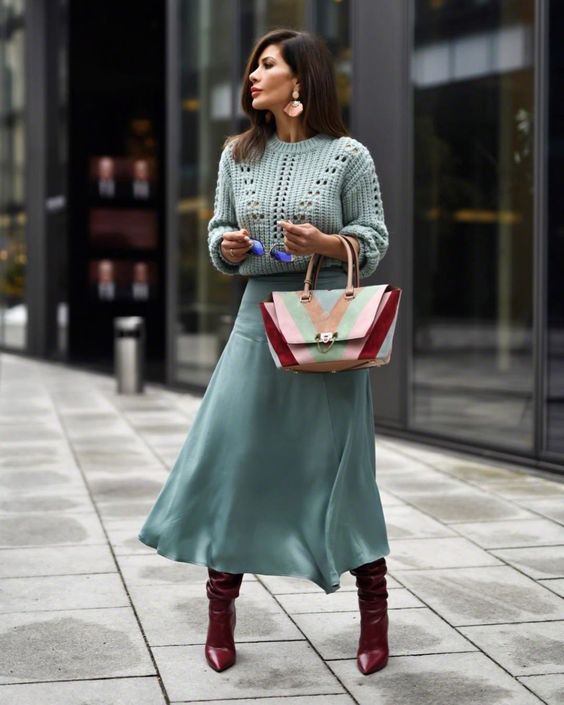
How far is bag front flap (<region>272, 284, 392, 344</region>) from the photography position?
355cm

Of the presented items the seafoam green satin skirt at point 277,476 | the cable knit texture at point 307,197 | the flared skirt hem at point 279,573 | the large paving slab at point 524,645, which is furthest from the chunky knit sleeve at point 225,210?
the large paving slab at point 524,645

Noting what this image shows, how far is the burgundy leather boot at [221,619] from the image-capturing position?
12.5 ft

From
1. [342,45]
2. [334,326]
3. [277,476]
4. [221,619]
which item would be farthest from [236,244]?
[342,45]

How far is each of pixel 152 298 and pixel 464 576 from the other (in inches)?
495

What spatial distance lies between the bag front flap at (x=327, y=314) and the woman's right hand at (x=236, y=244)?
172mm

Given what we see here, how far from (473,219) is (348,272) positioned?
5.56 metres

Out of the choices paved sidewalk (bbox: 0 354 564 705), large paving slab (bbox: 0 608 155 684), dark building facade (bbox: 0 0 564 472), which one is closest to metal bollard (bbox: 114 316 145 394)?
dark building facade (bbox: 0 0 564 472)

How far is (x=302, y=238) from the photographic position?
3486 millimetres

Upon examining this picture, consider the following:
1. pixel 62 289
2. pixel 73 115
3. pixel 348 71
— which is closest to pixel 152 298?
pixel 62 289

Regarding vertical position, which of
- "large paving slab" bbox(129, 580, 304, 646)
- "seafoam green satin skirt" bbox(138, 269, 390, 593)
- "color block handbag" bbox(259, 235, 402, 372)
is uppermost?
"color block handbag" bbox(259, 235, 402, 372)

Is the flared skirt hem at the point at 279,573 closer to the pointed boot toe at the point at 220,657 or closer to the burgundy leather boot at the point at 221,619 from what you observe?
the burgundy leather boot at the point at 221,619

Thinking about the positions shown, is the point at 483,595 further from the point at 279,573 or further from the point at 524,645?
the point at 279,573

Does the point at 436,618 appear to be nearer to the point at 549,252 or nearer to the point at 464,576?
the point at 464,576

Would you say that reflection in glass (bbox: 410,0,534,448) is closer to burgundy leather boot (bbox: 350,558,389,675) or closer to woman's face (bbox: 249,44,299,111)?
burgundy leather boot (bbox: 350,558,389,675)
